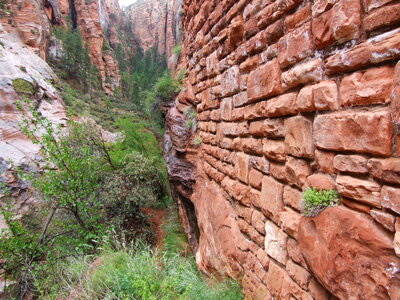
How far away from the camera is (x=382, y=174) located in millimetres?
962

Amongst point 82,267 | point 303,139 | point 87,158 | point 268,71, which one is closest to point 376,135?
point 303,139

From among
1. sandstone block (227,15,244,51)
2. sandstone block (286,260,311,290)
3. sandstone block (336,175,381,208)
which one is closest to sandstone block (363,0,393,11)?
sandstone block (336,175,381,208)

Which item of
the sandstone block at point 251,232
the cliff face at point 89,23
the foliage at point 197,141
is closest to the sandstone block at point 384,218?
the sandstone block at point 251,232

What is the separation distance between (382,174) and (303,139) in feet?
1.76

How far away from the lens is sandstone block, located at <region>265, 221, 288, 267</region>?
170 centimetres

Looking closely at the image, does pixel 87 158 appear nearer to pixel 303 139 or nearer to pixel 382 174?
pixel 303 139

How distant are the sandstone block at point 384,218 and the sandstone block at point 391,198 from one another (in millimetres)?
43

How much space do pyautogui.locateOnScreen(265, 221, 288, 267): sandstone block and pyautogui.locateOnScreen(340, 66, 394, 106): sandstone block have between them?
1.09 meters

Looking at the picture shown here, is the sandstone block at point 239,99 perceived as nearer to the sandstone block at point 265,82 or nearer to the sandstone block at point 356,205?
the sandstone block at point 265,82

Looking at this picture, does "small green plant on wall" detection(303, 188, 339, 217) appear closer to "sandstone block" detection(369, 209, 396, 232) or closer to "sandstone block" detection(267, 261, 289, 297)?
"sandstone block" detection(369, 209, 396, 232)

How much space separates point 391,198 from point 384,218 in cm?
10

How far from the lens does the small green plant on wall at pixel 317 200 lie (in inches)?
49.1

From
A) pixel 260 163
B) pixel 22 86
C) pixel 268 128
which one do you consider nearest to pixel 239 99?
pixel 268 128

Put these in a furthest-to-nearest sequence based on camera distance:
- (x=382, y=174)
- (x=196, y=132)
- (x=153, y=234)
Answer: (x=153, y=234)
(x=196, y=132)
(x=382, y=174)
